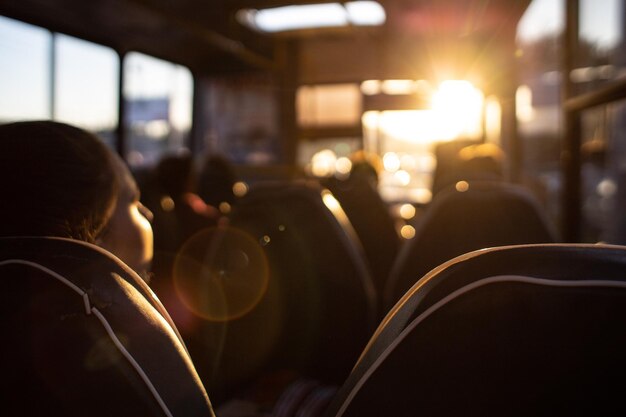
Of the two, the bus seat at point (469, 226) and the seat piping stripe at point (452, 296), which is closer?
the seat piping stripe at point (452, 296)

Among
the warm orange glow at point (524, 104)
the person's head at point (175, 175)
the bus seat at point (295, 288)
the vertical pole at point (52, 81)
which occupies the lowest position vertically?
the bus seat at point (295, 288)

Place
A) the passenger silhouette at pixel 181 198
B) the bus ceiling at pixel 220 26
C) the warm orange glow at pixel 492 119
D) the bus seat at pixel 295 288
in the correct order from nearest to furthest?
the bus seat at pixel 295 288 → the passenger silhouette at pixel 181 198 → the bus ceiling at pixel 220 26 → the warm orange glow at pixel 492 119

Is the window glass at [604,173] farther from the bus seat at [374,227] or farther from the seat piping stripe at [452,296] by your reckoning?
the seat piping stripe at [452,296]

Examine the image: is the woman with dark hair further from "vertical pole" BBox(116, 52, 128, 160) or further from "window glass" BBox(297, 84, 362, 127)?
"window glass" BBox(297, 84, 362, 127)

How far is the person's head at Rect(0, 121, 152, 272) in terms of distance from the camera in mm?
885

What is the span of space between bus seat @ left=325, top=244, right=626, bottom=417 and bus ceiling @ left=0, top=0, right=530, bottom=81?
12.6 ft

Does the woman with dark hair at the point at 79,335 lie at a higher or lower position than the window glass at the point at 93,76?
lower

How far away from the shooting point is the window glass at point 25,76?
4223 mm

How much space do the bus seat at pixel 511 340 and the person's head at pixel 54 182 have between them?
513 millimetres

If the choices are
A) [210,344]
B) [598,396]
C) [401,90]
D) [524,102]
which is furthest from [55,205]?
[401,90]

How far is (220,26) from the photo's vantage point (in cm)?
552

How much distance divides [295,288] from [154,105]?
5.04 meters

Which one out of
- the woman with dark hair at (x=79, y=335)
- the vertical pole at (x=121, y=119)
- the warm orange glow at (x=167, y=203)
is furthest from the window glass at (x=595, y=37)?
the vertical pole at (x=121, y=119)

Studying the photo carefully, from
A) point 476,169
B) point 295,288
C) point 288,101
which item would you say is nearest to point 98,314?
point 295,288
